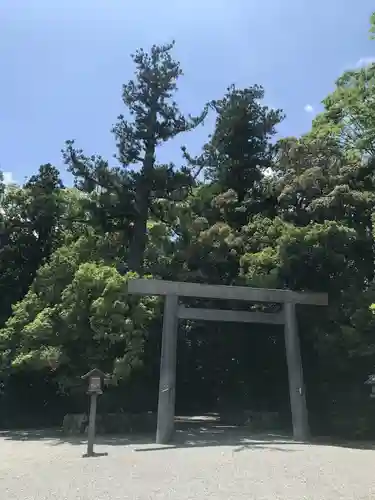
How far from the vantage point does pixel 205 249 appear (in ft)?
58.2

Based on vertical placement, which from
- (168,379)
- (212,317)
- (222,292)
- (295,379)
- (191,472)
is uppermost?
(222,292)

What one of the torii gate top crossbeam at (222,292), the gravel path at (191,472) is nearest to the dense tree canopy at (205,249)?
the torii gate top crossbeam at (222,292)

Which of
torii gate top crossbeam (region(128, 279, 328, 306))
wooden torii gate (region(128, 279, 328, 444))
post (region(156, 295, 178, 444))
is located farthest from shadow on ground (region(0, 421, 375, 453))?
torii gate top crossbeam (region(128, 279, 328, 306))

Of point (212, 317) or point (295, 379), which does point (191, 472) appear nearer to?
point (212, 317)

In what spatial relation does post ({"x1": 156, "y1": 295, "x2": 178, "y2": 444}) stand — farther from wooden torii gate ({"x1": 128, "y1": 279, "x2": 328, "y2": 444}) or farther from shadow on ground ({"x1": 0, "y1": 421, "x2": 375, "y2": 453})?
shadow on ground ({"x1": 0, "y1": 421, "x2": 375, "y2": 453})

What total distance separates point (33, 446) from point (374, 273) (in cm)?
1087

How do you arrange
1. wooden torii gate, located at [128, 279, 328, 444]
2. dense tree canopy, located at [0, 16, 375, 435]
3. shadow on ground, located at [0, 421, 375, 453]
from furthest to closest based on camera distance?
1. dense tree canopy, located at [0, 16, 375, 435]
2. wooden torii gate, located at [128, 279, 328, 444]
3. shadow on ground, located at [0, 421, 375, 453]

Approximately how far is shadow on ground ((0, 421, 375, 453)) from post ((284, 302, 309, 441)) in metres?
0.38

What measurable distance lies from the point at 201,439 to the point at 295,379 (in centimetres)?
292

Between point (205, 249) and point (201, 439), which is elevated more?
point (205, 249)

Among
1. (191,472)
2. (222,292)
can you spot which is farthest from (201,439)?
(191,472)

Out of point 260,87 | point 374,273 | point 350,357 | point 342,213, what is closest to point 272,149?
point 260,87

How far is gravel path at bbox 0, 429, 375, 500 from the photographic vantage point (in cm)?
688

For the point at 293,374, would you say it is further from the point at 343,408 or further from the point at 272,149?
the point at 272,149
